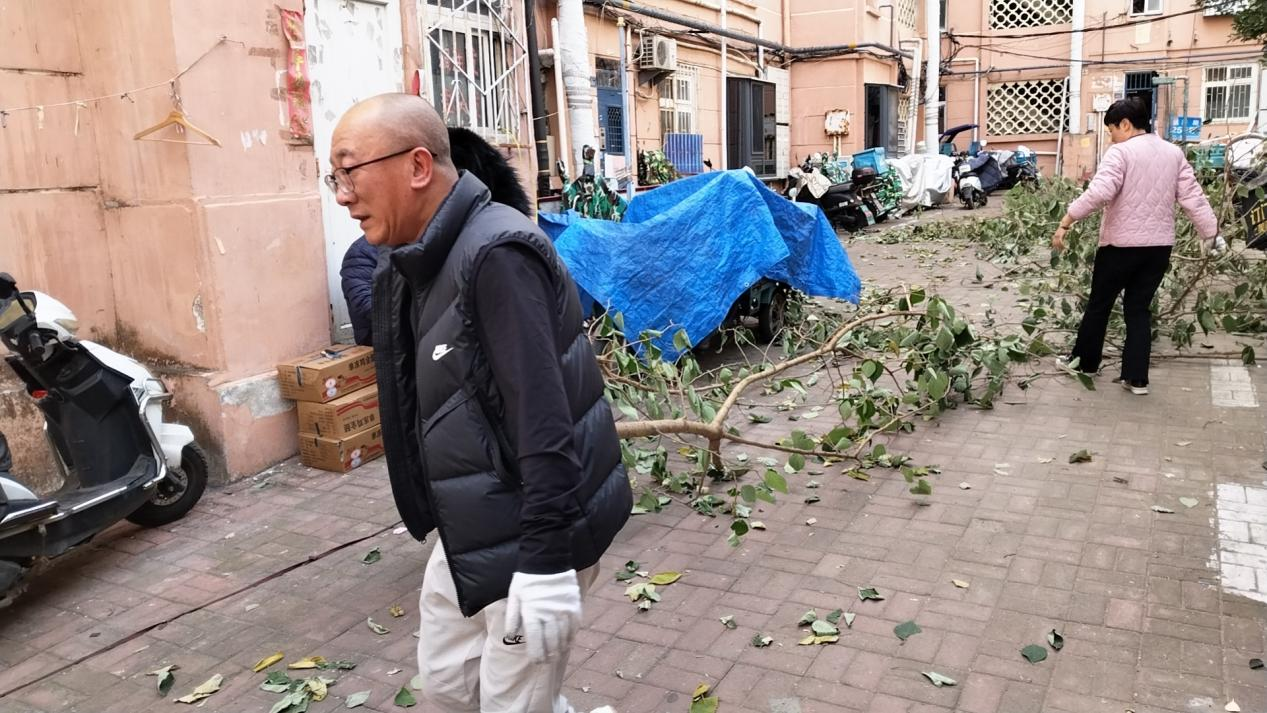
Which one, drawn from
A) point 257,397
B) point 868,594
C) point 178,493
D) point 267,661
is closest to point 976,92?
point 257,397

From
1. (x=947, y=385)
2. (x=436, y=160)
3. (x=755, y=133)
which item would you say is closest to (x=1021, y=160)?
(x=755, y=133)

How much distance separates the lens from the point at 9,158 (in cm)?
495

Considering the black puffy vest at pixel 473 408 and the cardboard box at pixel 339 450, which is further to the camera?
the cardboard box at pixel 339 450

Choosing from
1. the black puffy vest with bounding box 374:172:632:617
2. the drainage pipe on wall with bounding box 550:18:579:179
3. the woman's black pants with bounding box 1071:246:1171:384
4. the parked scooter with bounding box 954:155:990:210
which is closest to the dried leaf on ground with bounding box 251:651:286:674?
the black puffy vest with bounding box 374:172:632:617

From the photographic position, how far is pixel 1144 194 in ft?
19.6

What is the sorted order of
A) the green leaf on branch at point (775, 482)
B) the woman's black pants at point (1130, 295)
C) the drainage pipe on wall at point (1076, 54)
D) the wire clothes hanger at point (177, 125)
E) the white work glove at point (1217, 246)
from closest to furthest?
the green leaf on branch at point (775, 482) → the wire clothes hanger at point (177, 125) → the woman's black pants at point (1130, 295) → the white work glove at point (1217, 246) → the drainage pipe on wall at point (1076, 54)

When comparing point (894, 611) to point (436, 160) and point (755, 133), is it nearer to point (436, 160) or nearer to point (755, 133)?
point (436, 160)

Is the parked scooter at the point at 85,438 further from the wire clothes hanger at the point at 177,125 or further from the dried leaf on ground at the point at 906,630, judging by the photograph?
the dried leaf on ground at the point at 906,630

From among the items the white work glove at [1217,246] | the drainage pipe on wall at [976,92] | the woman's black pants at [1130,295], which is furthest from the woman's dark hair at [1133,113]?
the drainage pipe on wall at [976,92]

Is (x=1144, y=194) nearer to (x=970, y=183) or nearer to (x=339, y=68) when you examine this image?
(x=339, y=68)

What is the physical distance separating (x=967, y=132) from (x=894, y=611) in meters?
27.4

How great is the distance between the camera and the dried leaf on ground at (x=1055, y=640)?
3.32 metres

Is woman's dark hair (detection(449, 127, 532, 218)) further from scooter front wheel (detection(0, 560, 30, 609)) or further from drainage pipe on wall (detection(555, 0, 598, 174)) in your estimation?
drainage pipe on wall (detection(555, 0, 598, 174))

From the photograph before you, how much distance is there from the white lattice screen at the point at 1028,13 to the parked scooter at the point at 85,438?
27647 millimetres
